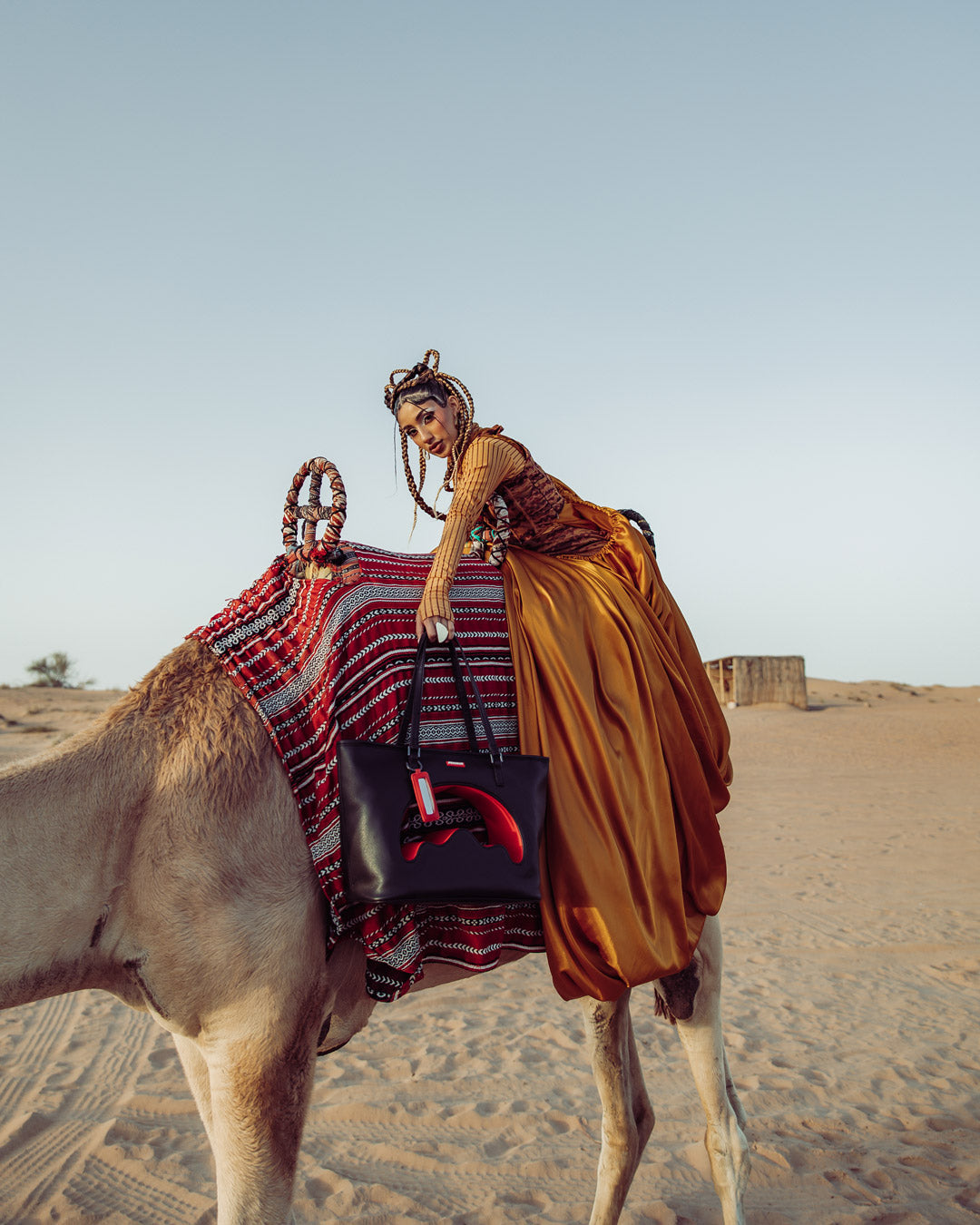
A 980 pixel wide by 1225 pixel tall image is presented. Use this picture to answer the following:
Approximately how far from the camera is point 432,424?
3.21 metres

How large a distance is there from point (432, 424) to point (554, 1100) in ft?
12.9

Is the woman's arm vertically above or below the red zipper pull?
above

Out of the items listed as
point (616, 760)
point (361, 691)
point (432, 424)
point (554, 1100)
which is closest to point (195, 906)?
point (361, 691)

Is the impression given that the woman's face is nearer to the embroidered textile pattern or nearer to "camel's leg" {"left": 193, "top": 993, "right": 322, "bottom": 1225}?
the embroidered textile pattern

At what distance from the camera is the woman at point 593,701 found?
2.68m

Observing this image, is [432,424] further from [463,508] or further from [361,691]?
[361,691]

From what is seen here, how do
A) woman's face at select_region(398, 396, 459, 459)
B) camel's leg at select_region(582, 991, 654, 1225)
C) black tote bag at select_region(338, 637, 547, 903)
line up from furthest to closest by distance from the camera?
camel's leg at select_region(582, 991, 654, 1225) → woman's face at select_region(398, 396, 459, 459) → black tote bag at select_region(338, 637, 547, 903)

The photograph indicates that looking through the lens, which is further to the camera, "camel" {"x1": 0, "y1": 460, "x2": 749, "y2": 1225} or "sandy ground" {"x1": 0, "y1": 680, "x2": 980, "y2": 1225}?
"sandy ground" {"x1": 0, "y1": 680, "x2": 980, "y2": 1225}

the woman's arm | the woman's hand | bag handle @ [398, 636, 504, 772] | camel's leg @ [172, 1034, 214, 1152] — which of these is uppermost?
the woman's arm

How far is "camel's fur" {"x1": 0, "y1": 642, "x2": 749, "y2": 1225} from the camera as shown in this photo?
6.89 feet

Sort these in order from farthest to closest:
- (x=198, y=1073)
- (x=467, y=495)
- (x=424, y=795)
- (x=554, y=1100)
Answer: (x=554, y=1100), (x=467, y=495), (x=198, y=1073), (x=424, y=795)

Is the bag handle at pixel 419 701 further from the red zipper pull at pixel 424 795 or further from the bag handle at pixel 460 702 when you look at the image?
the red zipper pull at pixel 424 795

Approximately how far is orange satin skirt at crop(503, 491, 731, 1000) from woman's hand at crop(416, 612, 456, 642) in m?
0.31

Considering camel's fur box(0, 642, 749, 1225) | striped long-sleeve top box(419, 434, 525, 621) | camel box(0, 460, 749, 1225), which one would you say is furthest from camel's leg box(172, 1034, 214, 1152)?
striped long-sleeve top box(419, 434, 525, 621)
